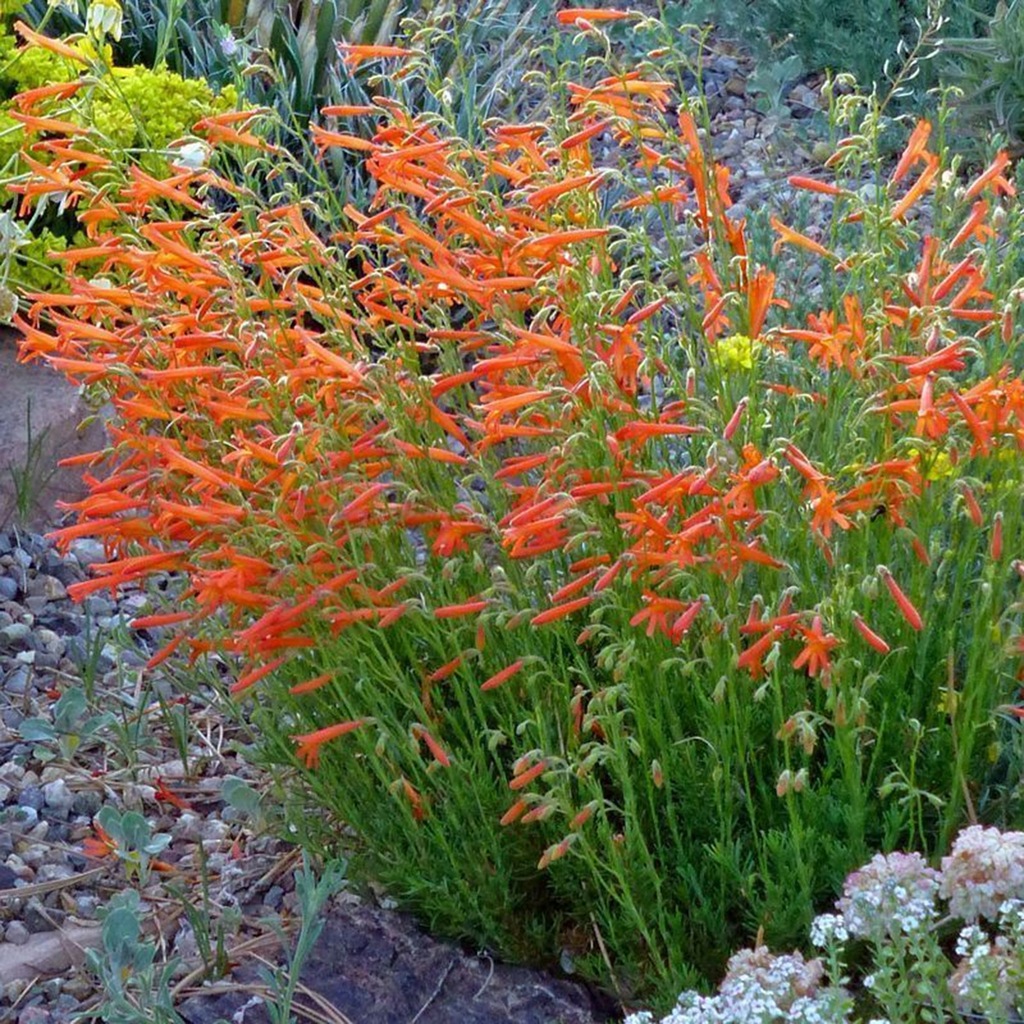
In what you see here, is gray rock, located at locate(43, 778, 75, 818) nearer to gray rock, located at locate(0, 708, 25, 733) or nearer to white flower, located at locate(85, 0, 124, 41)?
gray rock, located at locate(0, 708, 25, 733)

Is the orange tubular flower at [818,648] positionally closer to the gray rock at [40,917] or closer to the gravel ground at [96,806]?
the gravel ground at [96,806]

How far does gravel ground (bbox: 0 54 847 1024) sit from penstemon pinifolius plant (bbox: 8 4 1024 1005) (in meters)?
0.35

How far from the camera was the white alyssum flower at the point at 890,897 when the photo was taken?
2172mm

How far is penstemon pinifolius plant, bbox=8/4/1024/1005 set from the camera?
2.58 m

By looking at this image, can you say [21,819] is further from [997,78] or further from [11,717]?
[997,78]

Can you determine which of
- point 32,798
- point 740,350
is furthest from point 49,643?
point 740,350

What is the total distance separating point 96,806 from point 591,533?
1.88 metres

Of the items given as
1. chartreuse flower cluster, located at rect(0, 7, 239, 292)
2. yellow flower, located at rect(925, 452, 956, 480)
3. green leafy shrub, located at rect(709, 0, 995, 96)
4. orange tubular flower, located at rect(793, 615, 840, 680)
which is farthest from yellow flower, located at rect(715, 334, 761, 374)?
green leafy shrub, located at rect(709, 0, 995, 96)

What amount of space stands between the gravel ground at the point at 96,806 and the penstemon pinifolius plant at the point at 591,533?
1.15ft

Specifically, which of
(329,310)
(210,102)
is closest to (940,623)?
(329,310)

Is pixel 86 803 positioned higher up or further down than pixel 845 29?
further down

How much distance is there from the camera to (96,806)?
3.87 metres

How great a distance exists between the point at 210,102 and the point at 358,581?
241cm

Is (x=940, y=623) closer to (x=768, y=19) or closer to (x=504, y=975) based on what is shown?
(x=504, y=975)
